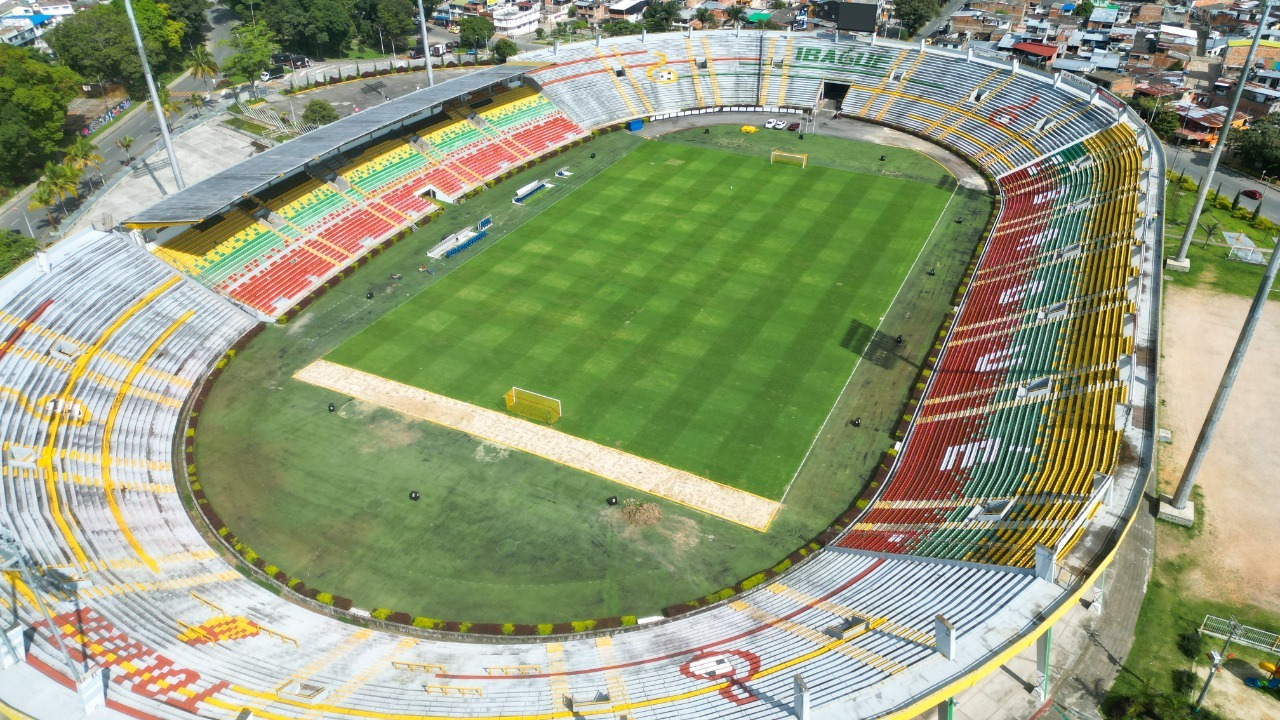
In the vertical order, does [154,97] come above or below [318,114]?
above

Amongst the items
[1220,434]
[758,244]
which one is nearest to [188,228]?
[758,244]

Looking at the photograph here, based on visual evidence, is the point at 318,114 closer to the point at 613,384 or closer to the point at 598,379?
the point at 598,379

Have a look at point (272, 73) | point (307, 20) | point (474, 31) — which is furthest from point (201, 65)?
point (474, 31)

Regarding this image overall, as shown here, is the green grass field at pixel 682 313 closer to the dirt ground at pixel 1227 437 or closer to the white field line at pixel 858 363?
the white field line at pixel 858 363

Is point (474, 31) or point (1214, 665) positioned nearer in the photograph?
point (1214, 665)

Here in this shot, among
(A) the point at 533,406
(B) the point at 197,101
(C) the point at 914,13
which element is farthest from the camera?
(C) the point at 914,13

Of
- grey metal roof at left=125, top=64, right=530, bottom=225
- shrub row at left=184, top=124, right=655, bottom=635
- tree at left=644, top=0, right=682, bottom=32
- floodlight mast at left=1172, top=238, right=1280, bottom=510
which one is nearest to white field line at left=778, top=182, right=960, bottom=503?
shrub row at left=184, top=124, right=655, bottom=635

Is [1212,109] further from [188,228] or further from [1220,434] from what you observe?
[188,228]
